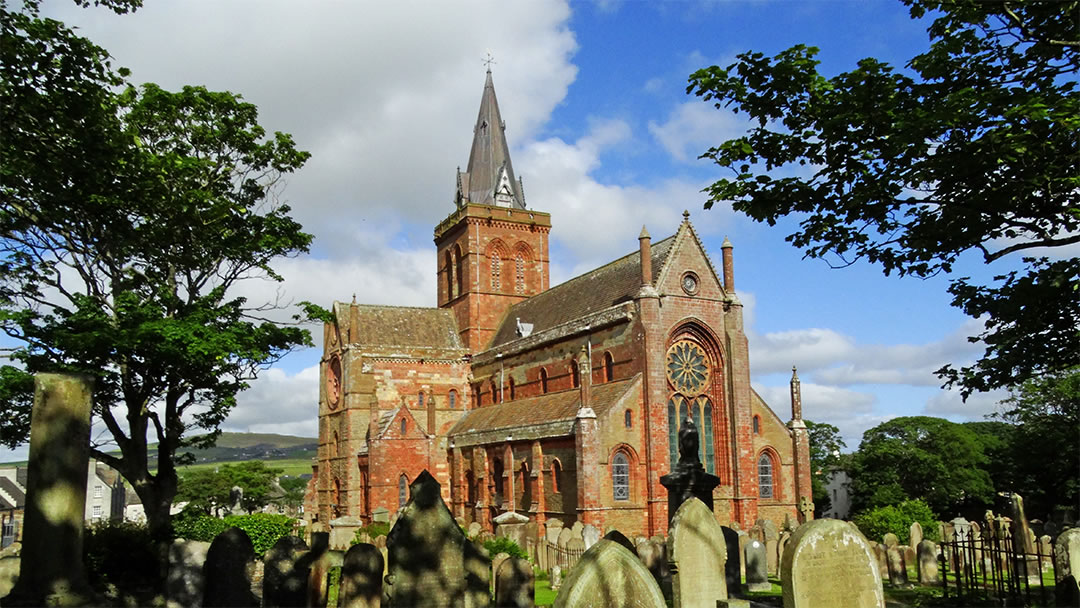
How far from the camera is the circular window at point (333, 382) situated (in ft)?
153

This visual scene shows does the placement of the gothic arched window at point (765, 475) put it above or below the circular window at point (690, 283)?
below

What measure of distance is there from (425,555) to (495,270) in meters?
41.3

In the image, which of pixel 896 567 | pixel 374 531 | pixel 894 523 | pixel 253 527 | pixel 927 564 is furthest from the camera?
pixel 894 523

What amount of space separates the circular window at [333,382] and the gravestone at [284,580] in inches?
1353

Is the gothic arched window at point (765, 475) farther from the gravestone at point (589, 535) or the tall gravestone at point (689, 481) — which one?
the tall gravestone at point (689, 481)

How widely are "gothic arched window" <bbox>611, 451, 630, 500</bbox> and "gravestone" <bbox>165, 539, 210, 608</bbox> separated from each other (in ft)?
67.0

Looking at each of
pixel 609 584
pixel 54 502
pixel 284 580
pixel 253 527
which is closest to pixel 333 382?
pixel 253 527

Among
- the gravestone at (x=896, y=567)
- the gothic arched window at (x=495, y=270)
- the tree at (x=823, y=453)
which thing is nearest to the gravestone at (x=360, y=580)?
the gravestone at (x=896, y=567)

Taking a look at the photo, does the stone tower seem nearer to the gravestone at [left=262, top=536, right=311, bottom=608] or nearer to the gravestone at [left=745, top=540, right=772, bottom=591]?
the gravestone at [left=745, top=540, right=772, bottom=591]

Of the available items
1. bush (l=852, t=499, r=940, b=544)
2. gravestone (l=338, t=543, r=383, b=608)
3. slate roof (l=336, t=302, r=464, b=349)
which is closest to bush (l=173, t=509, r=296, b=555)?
gravestone (l=338, t=543, r=383, b=608)

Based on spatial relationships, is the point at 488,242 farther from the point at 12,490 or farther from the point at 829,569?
the point at 829,569

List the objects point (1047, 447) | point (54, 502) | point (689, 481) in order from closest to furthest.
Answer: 1. point (54, 502)
2. point (689, 481)
3. point (1047, 447)

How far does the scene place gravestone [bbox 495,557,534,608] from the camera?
501 inches

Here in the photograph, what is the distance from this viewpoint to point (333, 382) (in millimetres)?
47562
